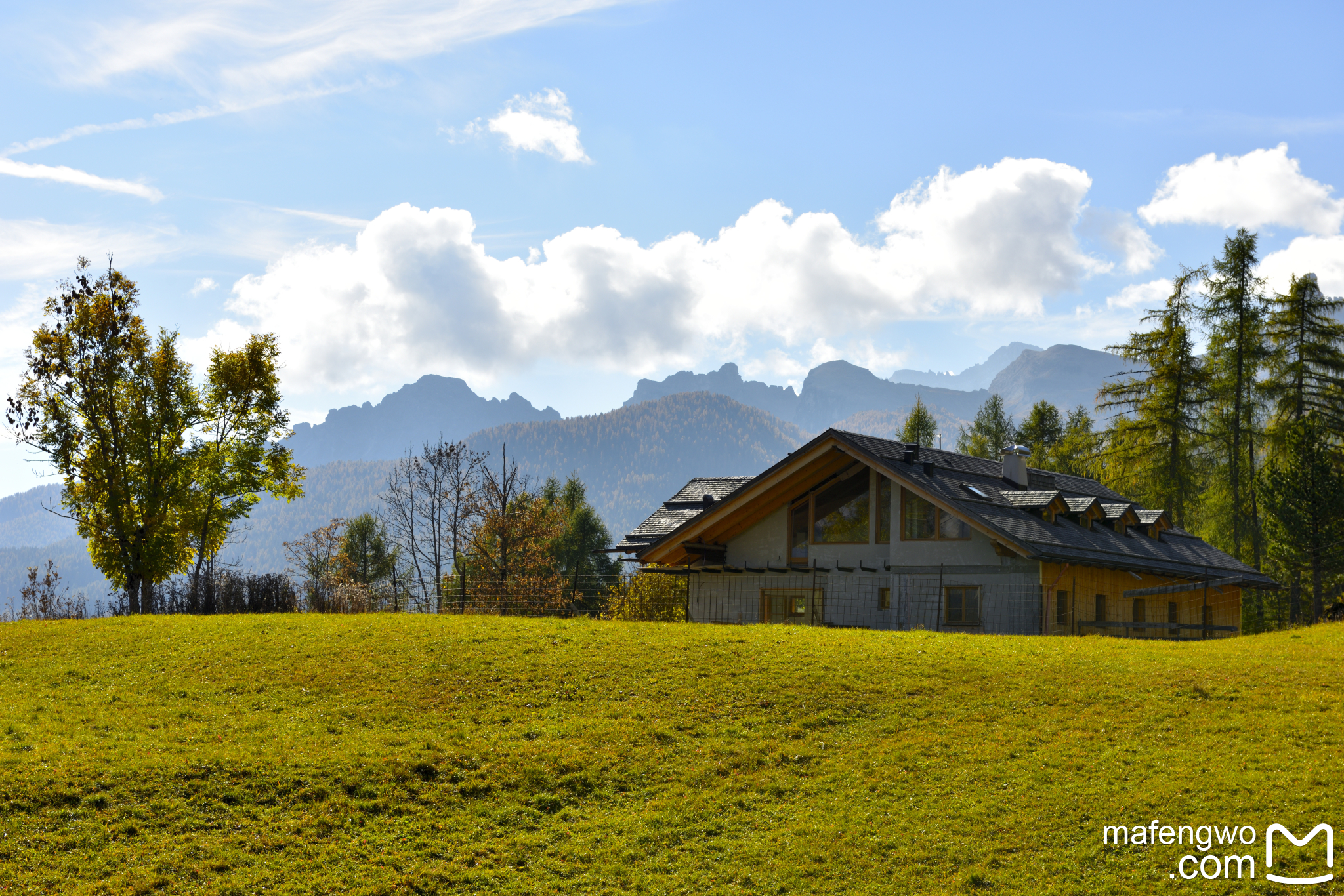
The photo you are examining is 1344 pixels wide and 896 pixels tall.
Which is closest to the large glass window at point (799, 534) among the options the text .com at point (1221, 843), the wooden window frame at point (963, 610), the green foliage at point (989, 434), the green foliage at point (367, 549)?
the wooden window frame at point (963, 610)

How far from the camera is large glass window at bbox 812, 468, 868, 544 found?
1110 inches

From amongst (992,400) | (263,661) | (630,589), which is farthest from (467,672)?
(992,400)

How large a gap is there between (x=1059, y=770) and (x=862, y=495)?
16.9 meters

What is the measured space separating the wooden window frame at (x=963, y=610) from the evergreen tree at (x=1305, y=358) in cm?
2216

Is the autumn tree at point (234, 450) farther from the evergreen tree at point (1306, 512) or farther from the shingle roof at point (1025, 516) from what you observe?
A: the evergreen tree at point (1306, 512)

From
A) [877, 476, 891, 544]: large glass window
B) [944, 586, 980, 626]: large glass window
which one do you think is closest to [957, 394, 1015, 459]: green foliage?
[877, 476, 891, 544]: large glass window

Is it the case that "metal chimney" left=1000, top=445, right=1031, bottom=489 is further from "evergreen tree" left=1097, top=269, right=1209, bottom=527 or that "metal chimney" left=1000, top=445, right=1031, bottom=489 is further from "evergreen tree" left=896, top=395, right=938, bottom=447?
"evergreen tree" left=896, top=395, right=938, bottom=447

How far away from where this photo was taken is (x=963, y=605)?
26.1 meters

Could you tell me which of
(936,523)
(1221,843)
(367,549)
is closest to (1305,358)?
(936,523)

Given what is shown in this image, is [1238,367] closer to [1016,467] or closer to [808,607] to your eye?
[1016,467]

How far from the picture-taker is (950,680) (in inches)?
608

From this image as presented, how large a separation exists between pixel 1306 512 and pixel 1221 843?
1107 inches

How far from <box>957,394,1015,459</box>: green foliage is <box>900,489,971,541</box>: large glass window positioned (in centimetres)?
4239

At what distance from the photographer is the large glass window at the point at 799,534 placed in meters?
28.9
